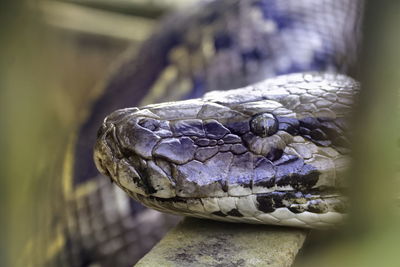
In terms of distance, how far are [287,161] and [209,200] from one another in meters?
0.23

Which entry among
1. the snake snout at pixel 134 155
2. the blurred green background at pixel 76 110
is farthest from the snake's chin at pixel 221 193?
the blurred green background at pixel 76 110

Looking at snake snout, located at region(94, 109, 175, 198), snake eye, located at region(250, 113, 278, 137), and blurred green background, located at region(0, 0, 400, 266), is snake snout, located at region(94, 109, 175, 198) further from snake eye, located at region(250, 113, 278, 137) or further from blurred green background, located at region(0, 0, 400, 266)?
blurred green background, located at region(0, 0, 400, 266)

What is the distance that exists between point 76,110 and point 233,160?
9.94 feet

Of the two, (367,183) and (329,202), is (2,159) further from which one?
(367,183)

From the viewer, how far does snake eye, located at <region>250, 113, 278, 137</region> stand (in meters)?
1.60

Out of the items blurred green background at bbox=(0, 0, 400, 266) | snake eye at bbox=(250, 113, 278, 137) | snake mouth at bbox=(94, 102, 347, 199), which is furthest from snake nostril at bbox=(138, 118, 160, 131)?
blurred green background at bbox=(0, 0, 400, 266)

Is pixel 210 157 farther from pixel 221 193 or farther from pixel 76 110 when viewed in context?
pixel 76 110

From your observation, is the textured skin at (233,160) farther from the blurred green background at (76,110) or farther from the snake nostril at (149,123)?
the blurred green background at (76,110)

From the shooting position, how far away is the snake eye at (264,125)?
160 cm

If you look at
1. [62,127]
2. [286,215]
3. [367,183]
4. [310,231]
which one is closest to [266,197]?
[286,215]

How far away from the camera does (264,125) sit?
1.61 metres

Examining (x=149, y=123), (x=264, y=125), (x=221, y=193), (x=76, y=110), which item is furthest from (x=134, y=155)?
(x=76, y=110)

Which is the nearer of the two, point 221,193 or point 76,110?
point 221,193

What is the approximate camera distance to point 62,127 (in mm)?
4223
